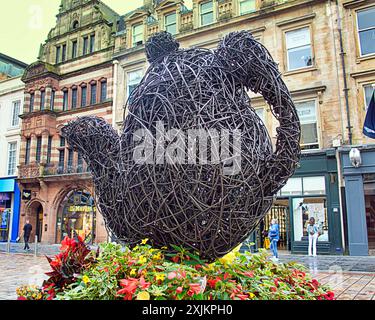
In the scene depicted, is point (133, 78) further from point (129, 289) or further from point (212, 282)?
point (129, 289)

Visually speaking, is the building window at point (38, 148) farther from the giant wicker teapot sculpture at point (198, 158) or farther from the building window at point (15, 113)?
the giant wicker teapot sculpture at point (198, 158)

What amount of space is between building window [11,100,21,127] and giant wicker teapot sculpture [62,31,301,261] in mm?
22735

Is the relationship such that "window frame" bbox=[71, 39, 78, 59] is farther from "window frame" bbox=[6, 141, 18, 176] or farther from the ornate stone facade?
"window frame" bbox=[6, 141, 18, 176]

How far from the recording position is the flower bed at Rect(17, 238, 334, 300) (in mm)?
2654

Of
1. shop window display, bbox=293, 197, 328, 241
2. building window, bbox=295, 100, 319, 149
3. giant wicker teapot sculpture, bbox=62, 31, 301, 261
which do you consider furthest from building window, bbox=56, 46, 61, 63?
giant wicker teapot sculpture, bbox=62, 31, 301, 261

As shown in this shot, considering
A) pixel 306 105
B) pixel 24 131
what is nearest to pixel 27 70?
pixel 24 131

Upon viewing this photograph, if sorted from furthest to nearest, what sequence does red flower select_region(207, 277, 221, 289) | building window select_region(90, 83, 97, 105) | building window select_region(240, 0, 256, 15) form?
building window select_region(90, 83, 97, 105) → building window select_region(240, 0, 256, 15) → red flower select_region(207, 277, 221, 289)

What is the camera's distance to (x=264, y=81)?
340 cm

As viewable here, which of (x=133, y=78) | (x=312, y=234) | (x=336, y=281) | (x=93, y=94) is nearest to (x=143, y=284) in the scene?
(x=336, y=281)

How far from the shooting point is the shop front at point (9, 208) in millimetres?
21734

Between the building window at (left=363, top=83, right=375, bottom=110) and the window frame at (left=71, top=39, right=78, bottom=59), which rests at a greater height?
the window frame at (left=71, top=39, right=78, bottom=59)

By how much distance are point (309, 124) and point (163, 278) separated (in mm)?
12749

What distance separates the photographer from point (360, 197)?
12461 millimetres

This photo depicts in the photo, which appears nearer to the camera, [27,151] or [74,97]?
[74,97]
